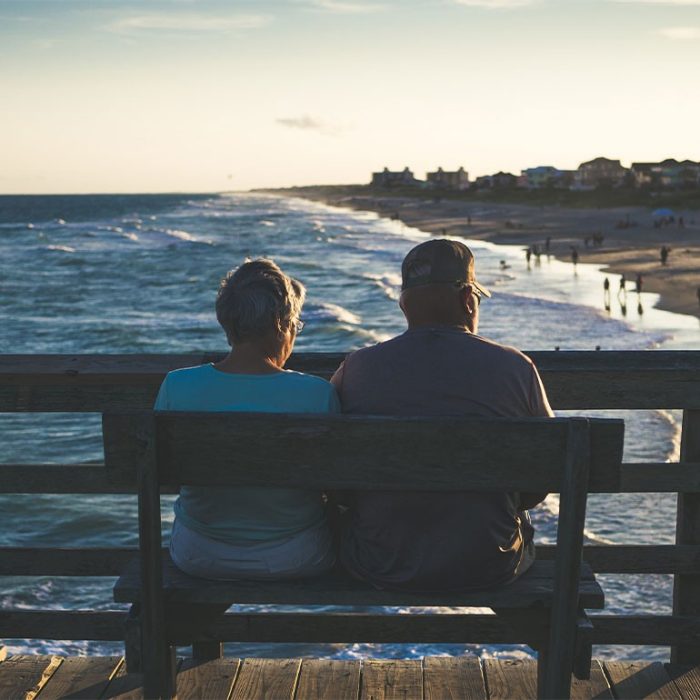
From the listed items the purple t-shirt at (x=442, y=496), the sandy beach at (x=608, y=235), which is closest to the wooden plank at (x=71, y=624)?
the purple t-shirt at (x=442, y=496)

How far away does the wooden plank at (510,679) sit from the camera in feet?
12.4

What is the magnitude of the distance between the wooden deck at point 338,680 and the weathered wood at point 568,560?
0.86 meters

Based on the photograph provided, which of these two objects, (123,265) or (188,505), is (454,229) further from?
(188,505)

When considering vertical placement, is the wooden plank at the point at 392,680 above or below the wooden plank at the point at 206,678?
above

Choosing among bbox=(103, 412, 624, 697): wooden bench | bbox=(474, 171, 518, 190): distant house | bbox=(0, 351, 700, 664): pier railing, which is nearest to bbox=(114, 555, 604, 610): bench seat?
bbox=(103, 412, 624, 697): wooden bench

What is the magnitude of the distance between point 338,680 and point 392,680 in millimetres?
201

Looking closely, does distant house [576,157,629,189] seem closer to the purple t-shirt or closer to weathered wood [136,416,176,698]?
the purple t-shirt

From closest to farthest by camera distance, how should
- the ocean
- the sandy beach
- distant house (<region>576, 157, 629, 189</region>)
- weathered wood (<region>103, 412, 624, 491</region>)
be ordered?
weathered wood (<region>103, 412, 624, 491</region>) < the ocean < the sandy beach < distant house (<region>576, 157, 629, 189</region>)

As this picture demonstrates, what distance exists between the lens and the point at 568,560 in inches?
112

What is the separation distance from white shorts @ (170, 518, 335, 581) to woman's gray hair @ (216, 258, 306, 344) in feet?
1.98

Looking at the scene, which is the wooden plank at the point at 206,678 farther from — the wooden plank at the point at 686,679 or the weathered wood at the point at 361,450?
the wooden plank at the point at 686,679

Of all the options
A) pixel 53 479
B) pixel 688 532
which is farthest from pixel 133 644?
pixel 688 532

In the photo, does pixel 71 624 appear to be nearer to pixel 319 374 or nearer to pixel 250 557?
pixel 250 557

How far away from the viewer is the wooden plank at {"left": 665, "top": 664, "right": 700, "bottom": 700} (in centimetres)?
381
